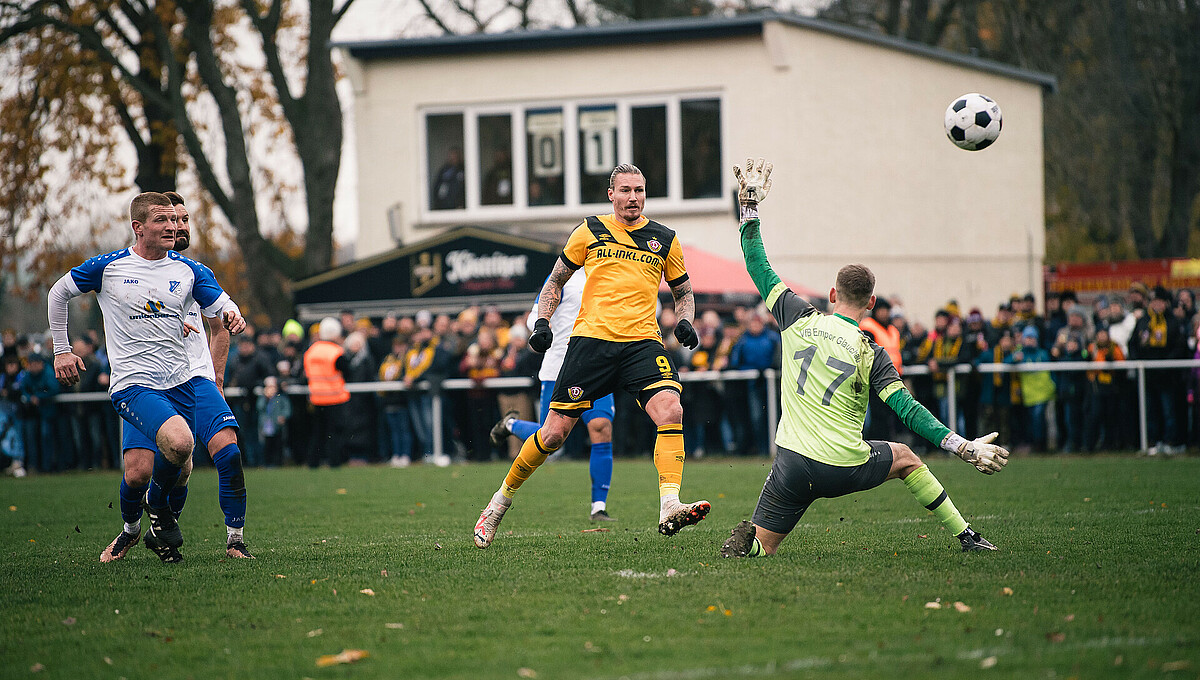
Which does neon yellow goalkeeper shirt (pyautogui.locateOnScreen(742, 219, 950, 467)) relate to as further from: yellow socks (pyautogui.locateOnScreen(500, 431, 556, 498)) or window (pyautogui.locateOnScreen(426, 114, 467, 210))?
window (pyautogui.locateOnScreen(426, 114, 467, 210))

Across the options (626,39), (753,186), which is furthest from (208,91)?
(753,186)

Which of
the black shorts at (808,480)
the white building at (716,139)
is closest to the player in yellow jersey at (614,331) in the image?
the black shorts at (808,480)

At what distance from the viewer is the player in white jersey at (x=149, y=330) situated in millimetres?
7727

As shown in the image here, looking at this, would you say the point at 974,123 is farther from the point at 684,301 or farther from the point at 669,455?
the point at 669,455

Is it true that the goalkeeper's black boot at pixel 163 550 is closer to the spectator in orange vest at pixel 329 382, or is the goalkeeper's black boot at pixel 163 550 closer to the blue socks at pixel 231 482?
the blue socks at pixel 231 482

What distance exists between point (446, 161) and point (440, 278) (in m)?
4.22

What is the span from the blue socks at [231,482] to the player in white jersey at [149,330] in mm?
208

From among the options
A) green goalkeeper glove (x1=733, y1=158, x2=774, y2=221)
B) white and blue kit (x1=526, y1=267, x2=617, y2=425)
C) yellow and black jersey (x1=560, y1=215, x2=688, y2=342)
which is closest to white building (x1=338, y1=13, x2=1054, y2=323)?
white and blue kit (x1=526, y1=267, x2=617, y2=425)

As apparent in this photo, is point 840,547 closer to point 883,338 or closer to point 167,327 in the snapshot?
point 167,327

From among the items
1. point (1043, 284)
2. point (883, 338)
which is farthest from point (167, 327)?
point (1043, 284)

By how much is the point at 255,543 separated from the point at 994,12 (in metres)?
27.4

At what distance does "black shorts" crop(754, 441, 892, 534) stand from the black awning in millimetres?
14183

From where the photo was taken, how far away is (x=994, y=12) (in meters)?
31.4

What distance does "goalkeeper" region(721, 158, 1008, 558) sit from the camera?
697cm
